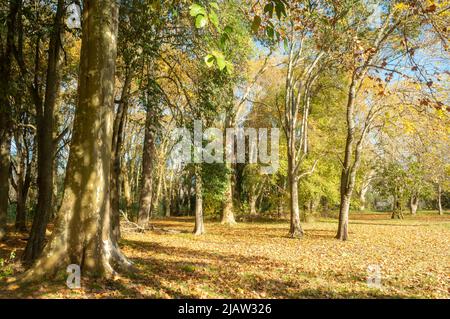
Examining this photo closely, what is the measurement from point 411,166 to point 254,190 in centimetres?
1198

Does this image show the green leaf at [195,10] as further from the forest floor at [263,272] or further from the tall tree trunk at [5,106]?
the tall tree trunk at [5,106]

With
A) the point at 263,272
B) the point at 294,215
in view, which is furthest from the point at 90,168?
the point at 294,215

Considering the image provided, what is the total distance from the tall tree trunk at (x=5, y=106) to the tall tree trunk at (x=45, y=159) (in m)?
1.19

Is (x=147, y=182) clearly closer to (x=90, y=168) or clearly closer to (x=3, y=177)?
(x=3, y=177)

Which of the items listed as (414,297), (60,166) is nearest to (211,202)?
(60,166)

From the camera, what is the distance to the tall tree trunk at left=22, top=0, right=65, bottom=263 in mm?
8266

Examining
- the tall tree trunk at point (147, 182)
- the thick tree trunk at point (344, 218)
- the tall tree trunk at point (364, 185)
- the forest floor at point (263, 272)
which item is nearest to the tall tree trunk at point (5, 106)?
the forest floor at point (263, 272)

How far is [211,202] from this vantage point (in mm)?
28188

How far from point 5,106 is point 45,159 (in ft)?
8.71

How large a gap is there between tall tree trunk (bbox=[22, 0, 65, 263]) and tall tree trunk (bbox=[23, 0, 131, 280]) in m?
2.34

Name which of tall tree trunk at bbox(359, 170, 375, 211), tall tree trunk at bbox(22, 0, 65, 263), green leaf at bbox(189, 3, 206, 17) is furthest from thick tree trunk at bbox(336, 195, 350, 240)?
green leaf at bbox(189, 3, 206, 17)

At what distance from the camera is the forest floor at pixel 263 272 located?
247 inches

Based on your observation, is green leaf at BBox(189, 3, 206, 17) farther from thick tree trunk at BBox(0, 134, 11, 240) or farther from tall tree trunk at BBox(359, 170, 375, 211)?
tall tree trunk at BBox(359, 170, 375, 211)
